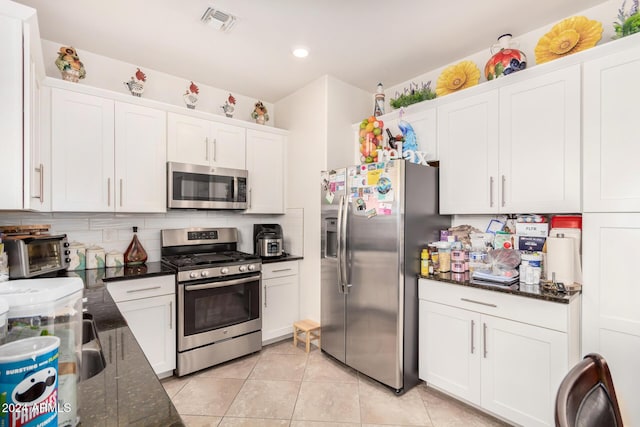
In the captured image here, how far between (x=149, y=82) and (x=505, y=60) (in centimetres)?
303

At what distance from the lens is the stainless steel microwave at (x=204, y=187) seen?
9.07 ft

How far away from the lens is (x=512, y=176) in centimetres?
217

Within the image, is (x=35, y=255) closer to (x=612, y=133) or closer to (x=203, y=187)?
(x=203, y=187)

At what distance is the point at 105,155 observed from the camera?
2.47 meters

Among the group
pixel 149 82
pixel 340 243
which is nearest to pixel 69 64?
pixel 149 82

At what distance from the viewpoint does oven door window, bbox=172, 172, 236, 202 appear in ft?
9.16

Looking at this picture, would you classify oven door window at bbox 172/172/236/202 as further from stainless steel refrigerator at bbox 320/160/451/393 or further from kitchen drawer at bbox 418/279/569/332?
kitchen drawer at bbox 418/279/569/332

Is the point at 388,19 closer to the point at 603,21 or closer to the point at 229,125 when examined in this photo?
the point at 603,21

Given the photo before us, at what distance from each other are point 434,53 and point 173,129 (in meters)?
2.39

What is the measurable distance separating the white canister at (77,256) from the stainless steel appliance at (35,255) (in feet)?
0.67

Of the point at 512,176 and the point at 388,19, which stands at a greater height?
the point at 388,19

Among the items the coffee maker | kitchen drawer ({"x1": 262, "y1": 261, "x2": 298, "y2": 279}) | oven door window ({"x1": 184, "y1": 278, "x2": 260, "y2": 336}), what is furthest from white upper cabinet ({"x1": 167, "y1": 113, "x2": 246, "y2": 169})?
oven door window ({"x1": 184, "y1": 278, "x2": 260, "y2": 336})

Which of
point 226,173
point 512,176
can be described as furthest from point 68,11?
point 512,176

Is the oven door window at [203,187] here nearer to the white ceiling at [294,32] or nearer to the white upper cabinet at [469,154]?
the white ceiling at [294,32]
